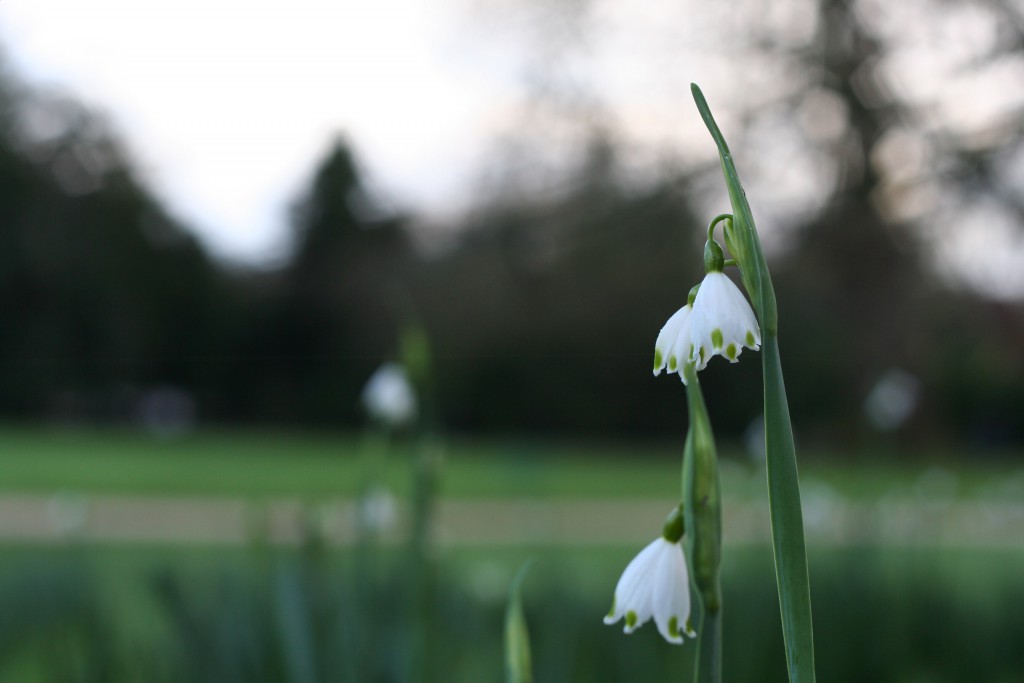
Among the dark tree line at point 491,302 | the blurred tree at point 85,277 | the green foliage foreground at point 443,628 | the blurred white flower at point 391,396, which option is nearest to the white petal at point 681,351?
the green foliage foreground at point 443,628

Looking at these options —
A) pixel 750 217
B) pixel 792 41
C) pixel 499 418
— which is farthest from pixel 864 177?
pixel 750 217

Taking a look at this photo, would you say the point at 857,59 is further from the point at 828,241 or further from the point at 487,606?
the point at 487,606

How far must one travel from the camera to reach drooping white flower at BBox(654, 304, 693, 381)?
614mm

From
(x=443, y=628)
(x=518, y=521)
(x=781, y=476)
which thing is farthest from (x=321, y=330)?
(x=781, y=476)

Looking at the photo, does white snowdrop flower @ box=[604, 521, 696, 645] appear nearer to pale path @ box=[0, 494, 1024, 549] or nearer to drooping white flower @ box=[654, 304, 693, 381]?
drooping white flower @ box=[654, 304, 693, 381]

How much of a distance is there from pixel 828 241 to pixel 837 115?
50.4 inches

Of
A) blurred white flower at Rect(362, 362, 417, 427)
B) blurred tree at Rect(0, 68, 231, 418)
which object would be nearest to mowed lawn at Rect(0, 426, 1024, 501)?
blurred tree at Rect(0, 68, 231, 418)

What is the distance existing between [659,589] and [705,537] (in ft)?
0.25

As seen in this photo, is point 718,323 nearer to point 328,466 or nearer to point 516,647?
point 516,647

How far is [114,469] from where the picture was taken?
11844mm

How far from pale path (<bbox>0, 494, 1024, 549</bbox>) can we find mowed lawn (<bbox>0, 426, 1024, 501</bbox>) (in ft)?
0.91

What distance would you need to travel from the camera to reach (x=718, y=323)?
0.60 meters

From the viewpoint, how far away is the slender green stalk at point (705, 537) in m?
0.58

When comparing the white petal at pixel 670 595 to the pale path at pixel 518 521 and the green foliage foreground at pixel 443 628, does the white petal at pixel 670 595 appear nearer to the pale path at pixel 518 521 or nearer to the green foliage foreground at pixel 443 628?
the green foliage foreground at pixel 443 628
